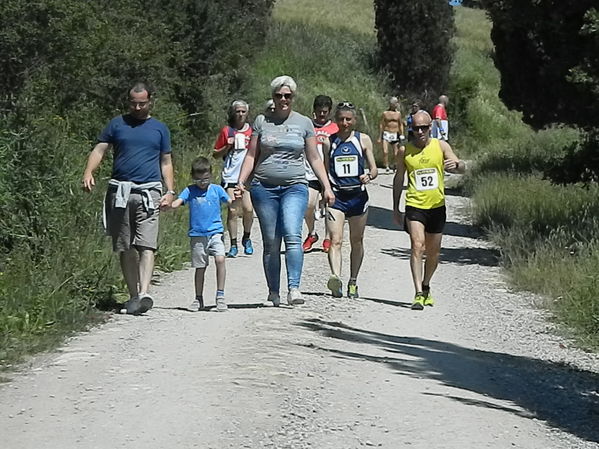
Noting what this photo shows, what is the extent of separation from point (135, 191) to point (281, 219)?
143 cm

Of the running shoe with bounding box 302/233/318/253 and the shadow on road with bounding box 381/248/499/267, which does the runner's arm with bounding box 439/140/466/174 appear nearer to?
the running shoe with bounding box 302/233/318/253

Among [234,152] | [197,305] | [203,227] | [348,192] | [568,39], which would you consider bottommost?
[197,305]

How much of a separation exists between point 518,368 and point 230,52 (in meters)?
17.9

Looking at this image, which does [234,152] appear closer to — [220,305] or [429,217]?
[429,217]

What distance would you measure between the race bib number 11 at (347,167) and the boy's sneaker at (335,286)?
1.10m

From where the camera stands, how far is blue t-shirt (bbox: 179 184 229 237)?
1123 centimetres

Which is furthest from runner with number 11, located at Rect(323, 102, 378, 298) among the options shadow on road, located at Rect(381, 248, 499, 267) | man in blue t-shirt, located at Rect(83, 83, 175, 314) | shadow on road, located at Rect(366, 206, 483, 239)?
shadow on road, located at Rect(366, 206, 483, 239)

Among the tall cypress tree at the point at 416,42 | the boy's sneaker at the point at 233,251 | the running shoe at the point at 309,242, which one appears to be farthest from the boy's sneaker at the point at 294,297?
the tall cypress tree at the point at 416,42

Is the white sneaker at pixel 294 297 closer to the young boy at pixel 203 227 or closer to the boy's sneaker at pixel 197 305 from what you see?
the young boy at pixel 203 227

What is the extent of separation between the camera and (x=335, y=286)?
1220 cm

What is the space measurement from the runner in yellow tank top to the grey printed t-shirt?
4.76ft

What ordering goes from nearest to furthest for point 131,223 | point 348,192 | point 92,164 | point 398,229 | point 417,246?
point 92,164, point 131,223, point 417,246, point 348,192, point 398,229

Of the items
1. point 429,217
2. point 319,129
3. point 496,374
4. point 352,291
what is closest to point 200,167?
point 352,291

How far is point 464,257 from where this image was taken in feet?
55.7
